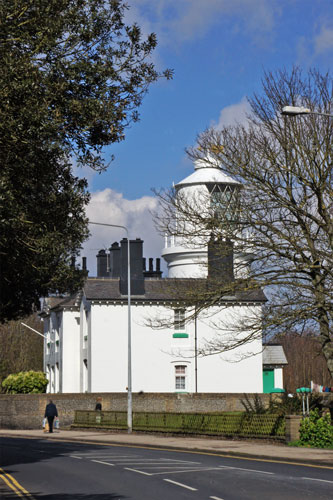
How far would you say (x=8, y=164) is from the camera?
41.4 ft

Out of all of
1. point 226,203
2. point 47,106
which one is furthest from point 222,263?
point 47,106

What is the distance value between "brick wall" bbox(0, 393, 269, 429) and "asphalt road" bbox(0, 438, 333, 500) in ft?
59.6

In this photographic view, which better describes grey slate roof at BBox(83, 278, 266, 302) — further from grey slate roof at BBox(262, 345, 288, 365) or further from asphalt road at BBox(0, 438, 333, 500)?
asphalt road at BBox(0, 438, 333, 500)

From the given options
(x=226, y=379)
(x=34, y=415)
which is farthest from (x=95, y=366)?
(x=226, y=379)

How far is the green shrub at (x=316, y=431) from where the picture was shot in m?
25.0

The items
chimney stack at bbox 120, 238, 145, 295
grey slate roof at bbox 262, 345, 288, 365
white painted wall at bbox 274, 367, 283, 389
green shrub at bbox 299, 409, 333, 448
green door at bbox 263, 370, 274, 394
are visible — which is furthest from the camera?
white painted wall at bbox 274, 367, 283, 389

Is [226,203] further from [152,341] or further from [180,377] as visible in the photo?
[180,377]

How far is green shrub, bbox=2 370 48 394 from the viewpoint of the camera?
50.7 metres

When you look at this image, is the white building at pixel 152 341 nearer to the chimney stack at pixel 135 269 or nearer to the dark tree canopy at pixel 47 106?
the chimney stack at pixel 135 269

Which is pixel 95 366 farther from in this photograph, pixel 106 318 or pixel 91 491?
pixel 91 491

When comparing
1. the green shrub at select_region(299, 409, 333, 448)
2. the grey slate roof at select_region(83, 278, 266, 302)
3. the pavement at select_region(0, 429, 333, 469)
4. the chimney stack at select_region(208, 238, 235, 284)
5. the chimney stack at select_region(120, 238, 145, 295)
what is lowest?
the pavement at select_region(0, 429, 333, 469)

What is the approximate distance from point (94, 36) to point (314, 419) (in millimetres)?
16106

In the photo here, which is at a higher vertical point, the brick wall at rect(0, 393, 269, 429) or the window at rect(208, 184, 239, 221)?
the window at rect(208, 184, 239, 221)

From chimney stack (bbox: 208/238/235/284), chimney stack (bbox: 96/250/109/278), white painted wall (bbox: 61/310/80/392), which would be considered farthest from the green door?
chimney stack (bbox: 208/238/235/284)
